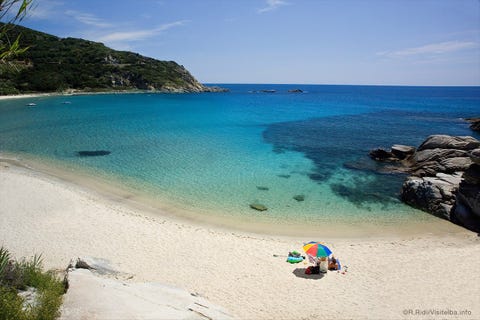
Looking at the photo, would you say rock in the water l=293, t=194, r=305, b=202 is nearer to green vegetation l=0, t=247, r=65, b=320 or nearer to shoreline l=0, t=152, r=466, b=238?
shoreline l=0, t=152, r=466, b=238

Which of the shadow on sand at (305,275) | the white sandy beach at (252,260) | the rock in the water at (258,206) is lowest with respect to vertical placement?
the shadow on sand at (305,275)

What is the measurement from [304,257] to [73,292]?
35.0 ft

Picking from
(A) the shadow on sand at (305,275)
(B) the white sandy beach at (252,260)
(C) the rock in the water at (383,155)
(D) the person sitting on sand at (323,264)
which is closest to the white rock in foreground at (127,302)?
(B) the white sandy beach at (252,260)

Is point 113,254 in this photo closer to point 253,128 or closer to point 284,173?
point 284,173

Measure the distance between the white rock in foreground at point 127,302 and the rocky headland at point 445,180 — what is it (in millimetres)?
19019

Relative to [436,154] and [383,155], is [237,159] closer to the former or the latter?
[383,155]

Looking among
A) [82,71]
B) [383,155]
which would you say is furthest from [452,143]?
[82,71]

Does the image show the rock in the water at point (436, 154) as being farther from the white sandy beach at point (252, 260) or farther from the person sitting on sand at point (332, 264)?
the person sitting on sand at point (332, 264)

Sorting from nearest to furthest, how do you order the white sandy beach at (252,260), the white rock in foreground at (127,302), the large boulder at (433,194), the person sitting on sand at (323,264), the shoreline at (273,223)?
the white rock in foreground at (127,302) → the white sandy beach at (252,260) → the person sitting on sand at (323,264) → the shoreline at (273,223) → the large boulder at (433,194)

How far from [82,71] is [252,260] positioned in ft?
411

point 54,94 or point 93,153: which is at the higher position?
point 54,94

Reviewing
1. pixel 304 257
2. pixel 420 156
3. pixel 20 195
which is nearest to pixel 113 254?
pixel 304 257

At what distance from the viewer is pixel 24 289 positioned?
352 inches

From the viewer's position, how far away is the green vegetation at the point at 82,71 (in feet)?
319
